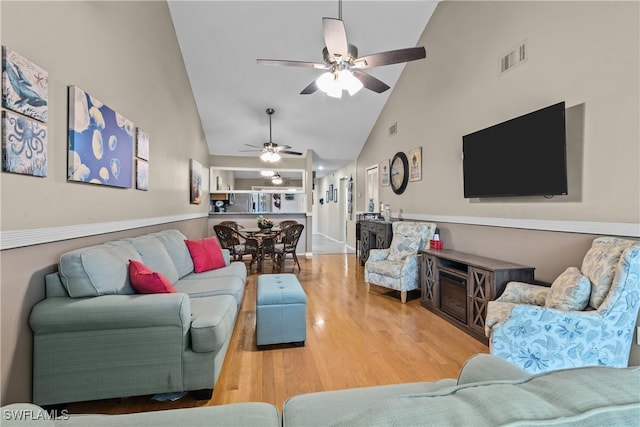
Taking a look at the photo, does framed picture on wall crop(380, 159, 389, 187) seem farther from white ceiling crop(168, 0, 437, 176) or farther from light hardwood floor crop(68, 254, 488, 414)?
light hardwood floor crop(68, 254, 488, 414)

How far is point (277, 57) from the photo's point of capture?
474 cm

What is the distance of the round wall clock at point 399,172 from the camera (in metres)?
5.27

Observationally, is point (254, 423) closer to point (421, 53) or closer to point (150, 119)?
point (421, 53)

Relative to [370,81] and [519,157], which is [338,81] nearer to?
[370,81]

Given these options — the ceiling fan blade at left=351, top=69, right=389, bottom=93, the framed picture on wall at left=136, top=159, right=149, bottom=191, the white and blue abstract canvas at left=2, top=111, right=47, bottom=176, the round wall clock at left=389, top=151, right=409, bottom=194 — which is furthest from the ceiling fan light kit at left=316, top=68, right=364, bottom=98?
the round wall clock at left=389, top=151, right=409, bottom=194

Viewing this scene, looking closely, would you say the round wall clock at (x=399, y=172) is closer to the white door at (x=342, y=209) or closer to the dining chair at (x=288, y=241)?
the dining chair at (x=288, y=241)

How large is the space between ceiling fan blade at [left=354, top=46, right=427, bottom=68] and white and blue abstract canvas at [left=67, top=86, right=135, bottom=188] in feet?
7.26

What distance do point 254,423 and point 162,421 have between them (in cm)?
23

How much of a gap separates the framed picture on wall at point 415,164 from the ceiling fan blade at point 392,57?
205cm

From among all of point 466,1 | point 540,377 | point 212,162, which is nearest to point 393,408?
point 540,377

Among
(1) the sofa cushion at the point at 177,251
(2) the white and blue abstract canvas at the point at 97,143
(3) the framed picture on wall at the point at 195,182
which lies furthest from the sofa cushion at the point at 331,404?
(3) the framed picture on wall at the point at 195,182

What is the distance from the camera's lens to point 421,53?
2844 mm

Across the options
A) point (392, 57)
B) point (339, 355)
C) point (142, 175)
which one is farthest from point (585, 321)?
point (142, 175)

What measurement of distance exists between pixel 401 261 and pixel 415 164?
1703 mm
